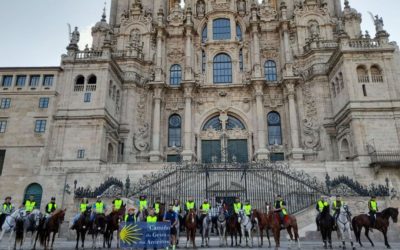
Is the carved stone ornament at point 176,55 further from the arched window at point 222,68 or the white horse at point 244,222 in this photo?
the white horse at point 244,222

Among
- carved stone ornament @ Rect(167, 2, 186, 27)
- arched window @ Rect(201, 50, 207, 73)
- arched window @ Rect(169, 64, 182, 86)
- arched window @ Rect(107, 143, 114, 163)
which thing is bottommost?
arched window @ Rect(107, 143, 114, 163)

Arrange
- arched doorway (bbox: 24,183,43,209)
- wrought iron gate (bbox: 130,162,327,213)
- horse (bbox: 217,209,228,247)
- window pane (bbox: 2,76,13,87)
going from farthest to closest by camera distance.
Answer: window pane (bbox: 2,76,13,87) < arched doorway (bbox: 24,183,43,209) < wrought iron gate (bbox: 130,162,327,213) < horse (bbox: 217,209,228,247)

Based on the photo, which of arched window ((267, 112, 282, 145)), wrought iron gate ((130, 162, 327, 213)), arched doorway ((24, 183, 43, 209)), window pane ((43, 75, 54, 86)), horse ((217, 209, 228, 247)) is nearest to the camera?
horse ((217, 209, 228, 247))

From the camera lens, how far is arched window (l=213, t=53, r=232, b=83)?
3715 cm

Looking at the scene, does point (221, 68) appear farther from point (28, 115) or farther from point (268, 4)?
point (28, 115)

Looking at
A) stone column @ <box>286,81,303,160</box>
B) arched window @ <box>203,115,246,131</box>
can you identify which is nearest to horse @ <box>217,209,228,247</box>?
stone column @ <box>286,81,303,160</box>

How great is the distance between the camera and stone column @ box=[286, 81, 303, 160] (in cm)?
3120

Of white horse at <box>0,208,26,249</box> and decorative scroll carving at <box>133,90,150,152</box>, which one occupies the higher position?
decorative scroll carving at <box>133,90,150,152</box>

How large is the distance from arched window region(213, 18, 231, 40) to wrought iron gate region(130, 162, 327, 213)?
66.0 feet

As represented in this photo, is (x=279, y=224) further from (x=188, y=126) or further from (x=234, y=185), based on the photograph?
(x=188, y=126)

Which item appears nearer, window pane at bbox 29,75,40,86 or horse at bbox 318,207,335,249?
horse at bbox 318,207,335,249

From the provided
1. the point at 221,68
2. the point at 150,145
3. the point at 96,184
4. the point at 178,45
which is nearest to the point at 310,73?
the point at 221,68

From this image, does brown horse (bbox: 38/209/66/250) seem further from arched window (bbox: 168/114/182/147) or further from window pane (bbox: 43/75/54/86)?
arched window (bbox: 168/114/182/147)

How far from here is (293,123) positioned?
3294cm
